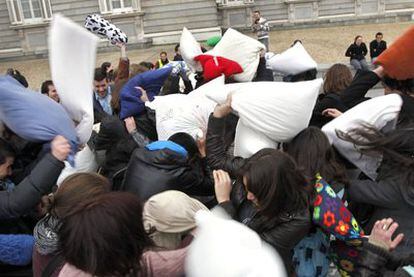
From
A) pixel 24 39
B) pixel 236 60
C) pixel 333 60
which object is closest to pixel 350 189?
pixel 236 60

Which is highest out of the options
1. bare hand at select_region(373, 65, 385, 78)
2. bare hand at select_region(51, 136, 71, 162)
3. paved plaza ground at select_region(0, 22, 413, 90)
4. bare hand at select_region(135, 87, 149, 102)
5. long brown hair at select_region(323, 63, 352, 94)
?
bare hand at select_region(373, 65, 385, 78)

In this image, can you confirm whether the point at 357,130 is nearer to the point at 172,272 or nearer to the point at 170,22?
the point at 172,272

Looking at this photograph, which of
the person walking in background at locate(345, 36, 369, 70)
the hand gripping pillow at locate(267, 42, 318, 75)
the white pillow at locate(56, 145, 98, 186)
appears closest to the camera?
the white pillow at locate(56, 145, 98, 186)

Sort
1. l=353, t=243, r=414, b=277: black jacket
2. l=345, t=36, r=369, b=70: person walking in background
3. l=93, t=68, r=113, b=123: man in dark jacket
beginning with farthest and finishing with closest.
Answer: l=345, t=36, r=369, b=70: person walking in background
l=93, t=68, r=113, b=123: man in dark jacket
l=353, t=243, r=414, b=277: black jacket

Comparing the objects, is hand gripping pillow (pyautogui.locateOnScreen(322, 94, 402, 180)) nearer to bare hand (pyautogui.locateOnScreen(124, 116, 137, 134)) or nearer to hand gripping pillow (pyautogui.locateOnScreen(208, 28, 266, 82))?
hand gripping pillow (pyautogui.locateOnScreen(208, 28, 266, 82))

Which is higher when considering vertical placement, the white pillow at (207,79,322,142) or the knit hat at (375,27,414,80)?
the knit hat at (375,27,414,80)

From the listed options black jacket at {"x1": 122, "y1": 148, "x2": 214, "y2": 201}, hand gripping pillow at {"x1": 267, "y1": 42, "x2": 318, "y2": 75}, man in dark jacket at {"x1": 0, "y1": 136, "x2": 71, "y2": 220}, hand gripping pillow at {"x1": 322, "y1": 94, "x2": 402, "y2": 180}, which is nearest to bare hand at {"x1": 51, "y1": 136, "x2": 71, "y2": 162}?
man in dark jacket at {"x1": 0, "y1": 136, "x2": 71, "y2": 220}

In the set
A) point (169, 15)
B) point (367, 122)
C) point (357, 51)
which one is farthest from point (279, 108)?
point (169, 15)

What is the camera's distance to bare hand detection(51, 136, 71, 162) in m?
2.06

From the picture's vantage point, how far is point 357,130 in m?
2.30

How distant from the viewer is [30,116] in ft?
6.96

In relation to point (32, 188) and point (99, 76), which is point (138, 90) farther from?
point (99, 76)

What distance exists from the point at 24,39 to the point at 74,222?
20637 millimetres

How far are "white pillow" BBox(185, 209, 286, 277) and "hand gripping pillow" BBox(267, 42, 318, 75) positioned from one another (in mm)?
2822
